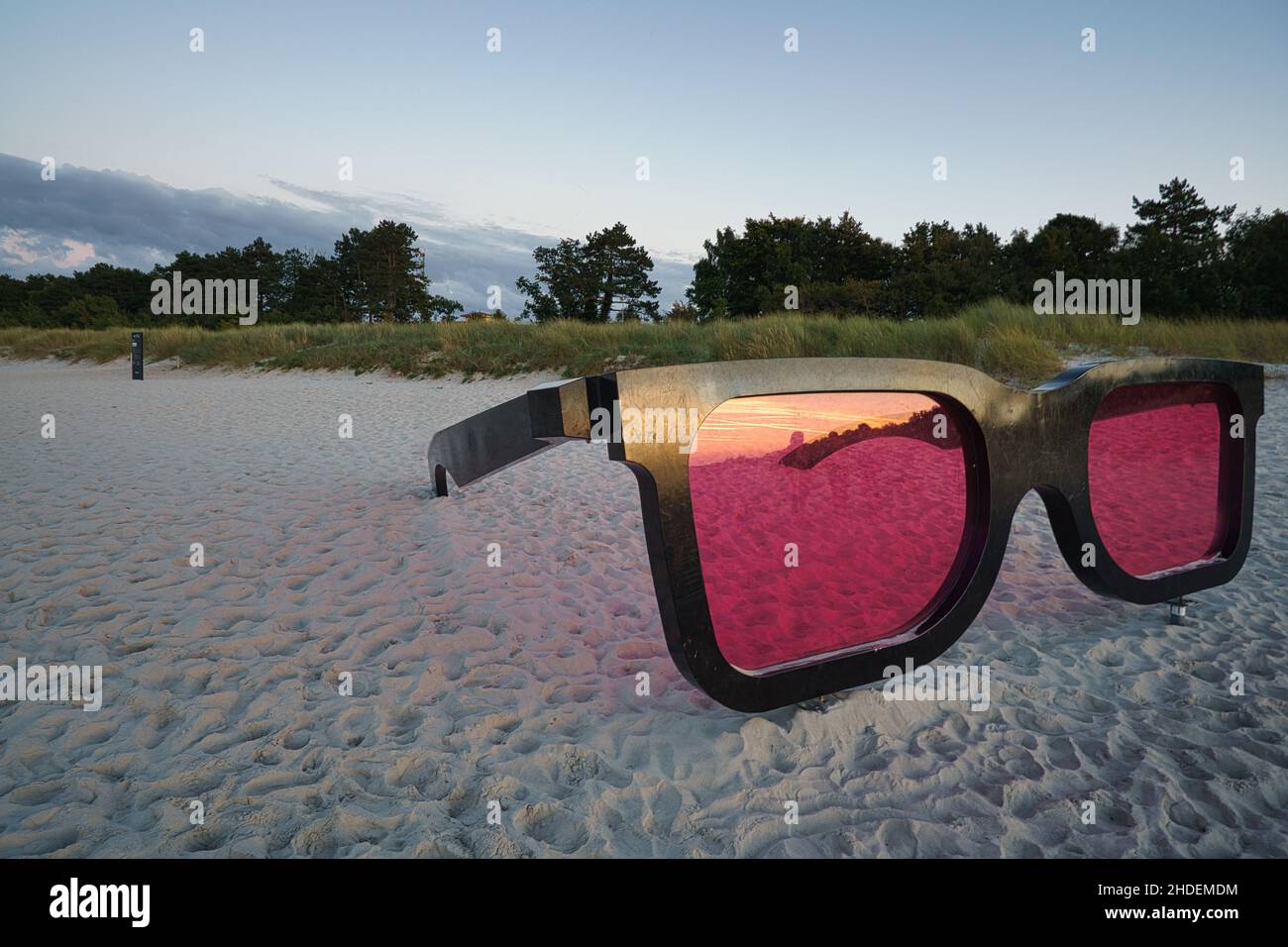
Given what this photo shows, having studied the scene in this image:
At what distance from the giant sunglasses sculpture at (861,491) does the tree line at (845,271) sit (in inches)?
895

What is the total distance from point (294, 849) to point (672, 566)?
734 mm

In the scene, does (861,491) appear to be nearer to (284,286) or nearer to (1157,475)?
(1157,475)

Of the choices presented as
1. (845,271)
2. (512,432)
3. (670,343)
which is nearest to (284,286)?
(845,271)

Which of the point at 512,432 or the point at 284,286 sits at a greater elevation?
the point at 284,286

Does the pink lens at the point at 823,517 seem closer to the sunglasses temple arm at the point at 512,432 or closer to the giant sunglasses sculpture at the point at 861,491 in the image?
the giant sunglasses sculpture at the point at 861,491

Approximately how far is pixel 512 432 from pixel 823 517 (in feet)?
3.27

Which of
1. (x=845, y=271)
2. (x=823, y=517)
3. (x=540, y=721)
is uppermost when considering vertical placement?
(x=845, y=271)

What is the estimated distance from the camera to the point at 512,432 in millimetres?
1873

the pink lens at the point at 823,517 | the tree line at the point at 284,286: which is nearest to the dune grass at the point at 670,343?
the pink lens at the point at 823,517

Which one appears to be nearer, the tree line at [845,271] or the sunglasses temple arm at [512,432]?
the sunglasses temple arm at [512,432]

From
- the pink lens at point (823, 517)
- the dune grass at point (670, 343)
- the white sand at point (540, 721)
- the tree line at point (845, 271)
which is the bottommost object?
the white sand at point (540, 721)

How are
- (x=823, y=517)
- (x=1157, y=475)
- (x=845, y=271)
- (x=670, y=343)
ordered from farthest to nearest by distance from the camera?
(x=845, y=271) → (x=670, y=343) → (x=1157, y=475) → (x=823, y=517)

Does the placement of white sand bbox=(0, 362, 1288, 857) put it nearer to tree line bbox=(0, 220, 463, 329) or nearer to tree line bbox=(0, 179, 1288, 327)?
tree line bbox=(0, 179, 1288, 327)

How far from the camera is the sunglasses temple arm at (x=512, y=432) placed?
1.00m
